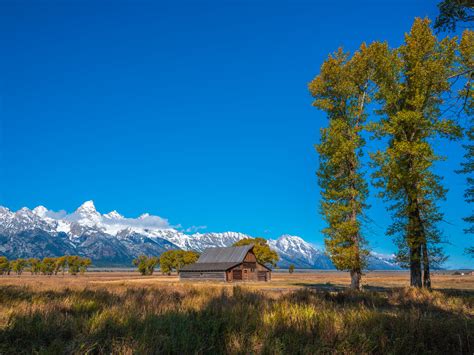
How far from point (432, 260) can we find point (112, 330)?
20466 mm

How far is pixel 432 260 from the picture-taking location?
21266 millimetres

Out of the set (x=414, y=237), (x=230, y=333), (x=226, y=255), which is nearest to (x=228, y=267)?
(x=226, y=255)

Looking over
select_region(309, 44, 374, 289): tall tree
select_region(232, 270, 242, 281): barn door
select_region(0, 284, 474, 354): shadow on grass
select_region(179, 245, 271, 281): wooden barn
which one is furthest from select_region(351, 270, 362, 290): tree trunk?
select_region(232, 270, 242, 281): barn door

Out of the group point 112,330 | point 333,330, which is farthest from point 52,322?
point 333,330

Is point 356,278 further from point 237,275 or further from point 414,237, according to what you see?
point 237,275

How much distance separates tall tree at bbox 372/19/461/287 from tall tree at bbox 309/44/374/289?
7.48ft

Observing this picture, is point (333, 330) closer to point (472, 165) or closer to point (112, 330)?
point (112, 330)

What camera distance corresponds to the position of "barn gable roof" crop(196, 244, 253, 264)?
7681 centimetres

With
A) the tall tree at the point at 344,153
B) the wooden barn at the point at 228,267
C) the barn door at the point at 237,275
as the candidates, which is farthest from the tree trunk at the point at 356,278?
the barn door at the point at 237,275

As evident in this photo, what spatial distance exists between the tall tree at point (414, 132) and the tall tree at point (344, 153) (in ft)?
7.48

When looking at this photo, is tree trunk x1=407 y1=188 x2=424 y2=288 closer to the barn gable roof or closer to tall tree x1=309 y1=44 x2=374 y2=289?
tall tree x1=309 y1=44 x2=374 y2=289

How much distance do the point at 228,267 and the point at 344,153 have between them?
53714mm

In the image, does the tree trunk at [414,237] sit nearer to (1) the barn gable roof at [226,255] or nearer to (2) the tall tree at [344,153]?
(2) the tall tree at [344,153]

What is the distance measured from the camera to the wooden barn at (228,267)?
74.0 metres
